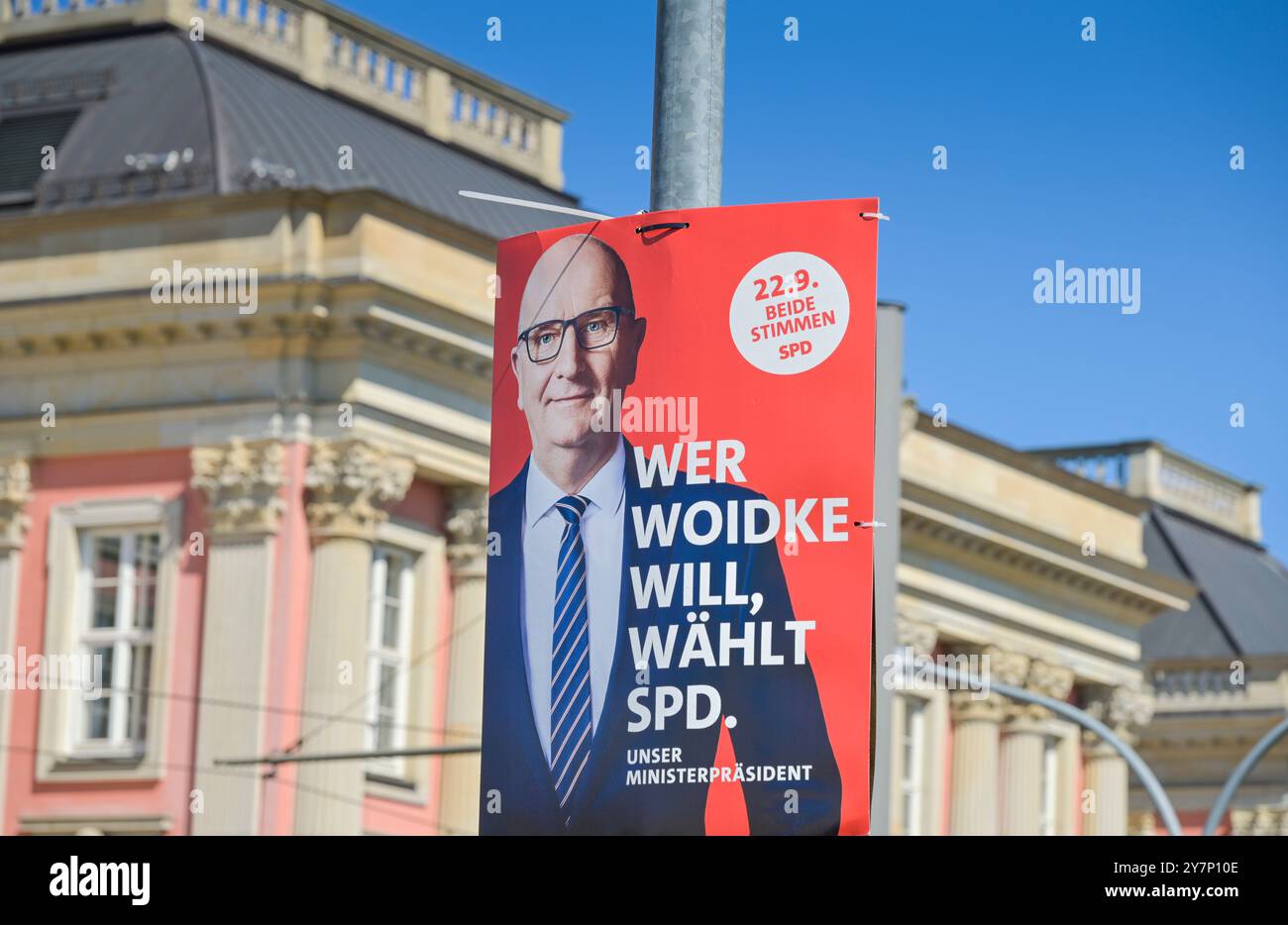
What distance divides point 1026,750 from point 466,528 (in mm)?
16423

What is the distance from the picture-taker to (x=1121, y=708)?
1929 inches

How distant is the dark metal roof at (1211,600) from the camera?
186 feet

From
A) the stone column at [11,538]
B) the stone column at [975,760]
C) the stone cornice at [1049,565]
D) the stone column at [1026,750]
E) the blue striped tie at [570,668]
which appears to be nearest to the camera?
the blue striped tie at [570,668]

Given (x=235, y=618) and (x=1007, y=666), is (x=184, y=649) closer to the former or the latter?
(x=235, y=618)

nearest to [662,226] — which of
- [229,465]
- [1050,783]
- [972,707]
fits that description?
[229,465]

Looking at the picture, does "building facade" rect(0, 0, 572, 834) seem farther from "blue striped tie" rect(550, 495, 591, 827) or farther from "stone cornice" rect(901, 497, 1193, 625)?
"blue striped tie" rect(550, 495, 591, 827)

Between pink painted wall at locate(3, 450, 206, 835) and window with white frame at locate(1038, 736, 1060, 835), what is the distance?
19967mm

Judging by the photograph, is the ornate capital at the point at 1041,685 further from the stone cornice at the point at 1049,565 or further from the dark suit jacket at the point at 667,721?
the dark suit jacket at the point at 667,721

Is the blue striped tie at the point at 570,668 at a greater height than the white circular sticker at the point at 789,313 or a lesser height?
lesser

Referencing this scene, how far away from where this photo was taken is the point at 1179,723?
5466 centimetres

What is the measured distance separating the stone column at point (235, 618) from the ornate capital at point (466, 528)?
8.61 feet

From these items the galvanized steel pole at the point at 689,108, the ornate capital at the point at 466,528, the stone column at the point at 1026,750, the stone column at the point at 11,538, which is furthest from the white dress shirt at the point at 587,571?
the stone column at the point at 1026,750

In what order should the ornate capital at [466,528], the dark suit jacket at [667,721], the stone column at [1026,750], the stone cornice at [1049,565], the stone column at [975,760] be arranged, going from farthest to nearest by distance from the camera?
the stone column at [1026,750] < the stone column at [975,760] < the stone cornice at [1049,565] < the ornate capital at [466,528] < the dark suit jacket at [667,721]

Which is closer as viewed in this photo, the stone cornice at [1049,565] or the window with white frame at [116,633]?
the window with white frame at [116,633]
